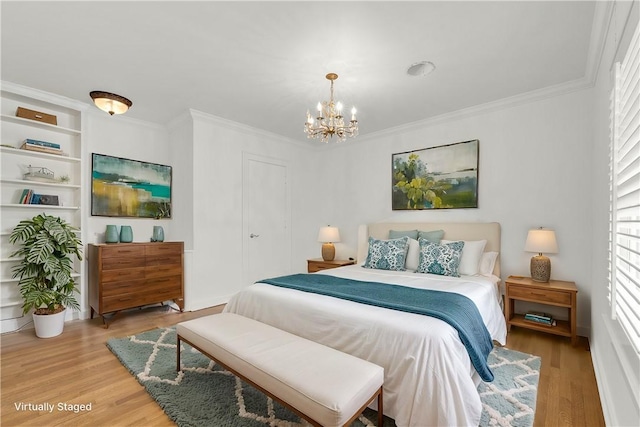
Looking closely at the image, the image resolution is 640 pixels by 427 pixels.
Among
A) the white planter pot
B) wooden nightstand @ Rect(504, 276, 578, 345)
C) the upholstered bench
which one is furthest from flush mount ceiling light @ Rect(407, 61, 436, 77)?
the white planter pot

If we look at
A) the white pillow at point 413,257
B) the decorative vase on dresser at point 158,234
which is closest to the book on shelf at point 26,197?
the decorative vase on dresser at point 158,234

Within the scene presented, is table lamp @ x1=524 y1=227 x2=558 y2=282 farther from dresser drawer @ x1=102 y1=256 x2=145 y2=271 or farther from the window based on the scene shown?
dresser drawer @ x1=102 y1=256 x2=145 y2=271

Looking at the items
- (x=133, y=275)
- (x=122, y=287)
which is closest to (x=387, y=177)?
(x=133, y=275)

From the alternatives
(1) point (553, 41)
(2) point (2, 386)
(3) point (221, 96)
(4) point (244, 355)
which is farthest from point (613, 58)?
(2) point (2, 386)

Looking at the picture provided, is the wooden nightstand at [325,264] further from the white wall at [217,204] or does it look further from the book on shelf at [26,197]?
the book on shelf at [26,197]

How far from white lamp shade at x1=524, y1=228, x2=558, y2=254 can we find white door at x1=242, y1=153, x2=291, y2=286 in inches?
136

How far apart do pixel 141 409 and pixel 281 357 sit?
104cm

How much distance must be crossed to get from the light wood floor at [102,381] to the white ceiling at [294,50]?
8.53 ft

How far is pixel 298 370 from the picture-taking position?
5.02 feet

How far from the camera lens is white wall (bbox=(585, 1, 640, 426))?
126cm

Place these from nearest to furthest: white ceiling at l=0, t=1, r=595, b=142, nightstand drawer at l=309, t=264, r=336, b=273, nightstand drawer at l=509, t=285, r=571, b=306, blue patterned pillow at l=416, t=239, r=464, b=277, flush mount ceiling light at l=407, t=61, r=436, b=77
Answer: white ceiling at l=0, t=1, r=595, b=142 → flush mount ceiling light at l=407, t=61, r=436, b=77 → nightstand drawer at l=509, t=285, r=571, b=306 → blue patterned pillow at l=416, t=239, r=464, b=277 → nightstand drawer at l=309, t=264, r=336, b=273

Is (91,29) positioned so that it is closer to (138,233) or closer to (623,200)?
(138,233)

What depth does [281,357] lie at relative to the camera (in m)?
1.68

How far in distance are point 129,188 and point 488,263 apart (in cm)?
469
